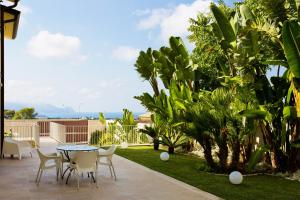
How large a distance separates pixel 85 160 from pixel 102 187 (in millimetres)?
779

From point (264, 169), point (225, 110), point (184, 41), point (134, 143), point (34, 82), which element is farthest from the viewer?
point (34, 82)

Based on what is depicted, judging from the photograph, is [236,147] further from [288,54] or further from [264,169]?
[288,54]

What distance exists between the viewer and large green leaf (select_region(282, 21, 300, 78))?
788 centimetres

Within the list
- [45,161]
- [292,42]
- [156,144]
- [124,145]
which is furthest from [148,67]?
[292,42]

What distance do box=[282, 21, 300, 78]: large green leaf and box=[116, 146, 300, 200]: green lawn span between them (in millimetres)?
2873

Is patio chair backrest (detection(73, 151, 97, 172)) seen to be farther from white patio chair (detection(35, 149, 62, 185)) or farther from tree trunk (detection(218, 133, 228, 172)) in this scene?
tree trunk (detection(218, 133, 228, 172))

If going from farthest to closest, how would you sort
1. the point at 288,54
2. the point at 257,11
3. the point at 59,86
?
the point at 59,86 → the point at 257,11 → the point at 288,54

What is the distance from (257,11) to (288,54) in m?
4.22

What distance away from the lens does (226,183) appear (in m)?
9.10

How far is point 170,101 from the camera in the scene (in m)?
14.0

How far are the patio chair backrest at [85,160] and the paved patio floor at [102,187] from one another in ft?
1.60

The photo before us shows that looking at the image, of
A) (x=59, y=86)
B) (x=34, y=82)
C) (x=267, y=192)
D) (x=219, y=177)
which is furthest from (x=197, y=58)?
(x=59, y=86)

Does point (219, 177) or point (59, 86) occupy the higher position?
point (59, 86)

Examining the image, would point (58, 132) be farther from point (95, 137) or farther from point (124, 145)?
point (124, 145)
